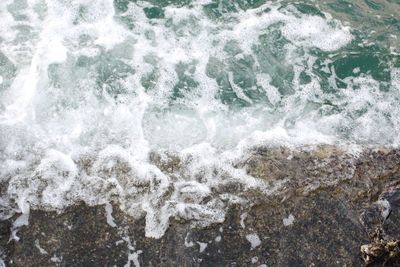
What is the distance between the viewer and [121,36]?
30.5 feet

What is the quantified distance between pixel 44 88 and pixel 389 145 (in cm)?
611

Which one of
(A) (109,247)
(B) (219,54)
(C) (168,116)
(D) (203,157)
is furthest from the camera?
(B) (219,54)

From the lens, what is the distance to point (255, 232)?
19.7ft

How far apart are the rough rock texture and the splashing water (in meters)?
0.23

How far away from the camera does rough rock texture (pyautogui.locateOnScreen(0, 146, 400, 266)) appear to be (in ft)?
18.9

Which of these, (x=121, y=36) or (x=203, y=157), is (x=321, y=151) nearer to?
(x=203, y=157)

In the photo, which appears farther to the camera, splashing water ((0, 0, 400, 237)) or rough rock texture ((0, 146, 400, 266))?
splashing water ((0, 0, 400, 237))

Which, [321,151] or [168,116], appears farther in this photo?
[168,116]

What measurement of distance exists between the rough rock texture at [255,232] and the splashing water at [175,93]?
0.23 meters

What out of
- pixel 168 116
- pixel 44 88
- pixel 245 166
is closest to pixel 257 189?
pixel 245 166

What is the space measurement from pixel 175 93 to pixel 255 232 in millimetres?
3266

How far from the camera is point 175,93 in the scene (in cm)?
820

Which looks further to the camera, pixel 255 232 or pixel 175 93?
pixel 175 93

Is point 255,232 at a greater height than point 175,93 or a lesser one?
lesser
